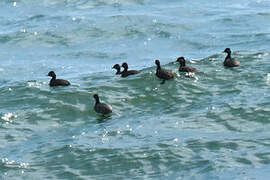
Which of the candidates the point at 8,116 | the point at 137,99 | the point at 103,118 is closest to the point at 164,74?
the point at 137,99

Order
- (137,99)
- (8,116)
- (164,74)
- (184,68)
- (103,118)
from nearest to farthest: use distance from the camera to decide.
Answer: (103,118) → (8,116) → (137,99) → (164,74) → (184,68)

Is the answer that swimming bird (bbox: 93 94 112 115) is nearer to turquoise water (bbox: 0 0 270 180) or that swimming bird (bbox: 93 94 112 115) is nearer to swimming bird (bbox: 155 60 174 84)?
turquoise water (bbox: 0 0 270 180)

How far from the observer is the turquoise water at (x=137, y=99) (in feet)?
52.9

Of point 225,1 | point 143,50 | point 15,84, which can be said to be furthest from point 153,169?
point 225,1

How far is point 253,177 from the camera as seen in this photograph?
14898mm

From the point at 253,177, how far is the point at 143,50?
14.1 meters

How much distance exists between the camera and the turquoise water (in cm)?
1612

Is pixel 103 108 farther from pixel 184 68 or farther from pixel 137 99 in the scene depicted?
pixel 184 68

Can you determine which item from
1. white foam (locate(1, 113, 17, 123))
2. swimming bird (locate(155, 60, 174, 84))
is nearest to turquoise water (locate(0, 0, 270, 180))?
white foam (locate(1, 113, 17, 123))

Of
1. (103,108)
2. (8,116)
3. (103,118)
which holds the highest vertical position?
(103,108)

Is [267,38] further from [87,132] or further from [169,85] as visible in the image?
[87,132]

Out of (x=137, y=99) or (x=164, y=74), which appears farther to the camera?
(x=164, y=74)

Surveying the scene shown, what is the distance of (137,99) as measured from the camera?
20.6m

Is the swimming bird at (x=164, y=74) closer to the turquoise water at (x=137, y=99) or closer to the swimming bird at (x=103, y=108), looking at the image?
the turquoise water at (x=137, y=99)
